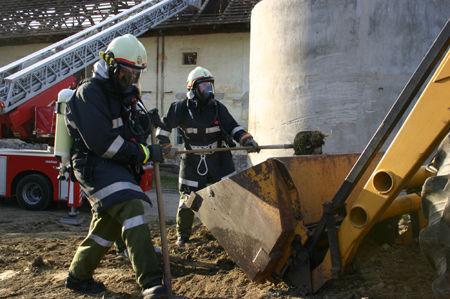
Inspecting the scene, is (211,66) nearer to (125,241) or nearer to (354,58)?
(354,58)

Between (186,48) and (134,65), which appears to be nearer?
(134,65)

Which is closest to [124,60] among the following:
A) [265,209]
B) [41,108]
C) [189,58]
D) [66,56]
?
[265,209]

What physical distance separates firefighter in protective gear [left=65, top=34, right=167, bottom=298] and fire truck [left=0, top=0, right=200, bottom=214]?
0.89 meters

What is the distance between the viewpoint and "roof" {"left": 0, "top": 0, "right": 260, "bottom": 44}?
49.0 feet

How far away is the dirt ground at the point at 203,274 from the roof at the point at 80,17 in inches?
454

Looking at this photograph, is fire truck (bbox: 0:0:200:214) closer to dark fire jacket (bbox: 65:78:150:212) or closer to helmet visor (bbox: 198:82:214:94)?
dark fire jacket (bbox: 65:78:150:212)

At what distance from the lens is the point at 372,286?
2793 mm

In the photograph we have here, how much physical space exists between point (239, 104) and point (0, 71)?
753 cm

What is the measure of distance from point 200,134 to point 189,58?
36.5ft

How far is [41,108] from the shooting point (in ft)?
30.5

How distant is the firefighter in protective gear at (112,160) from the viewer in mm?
2902

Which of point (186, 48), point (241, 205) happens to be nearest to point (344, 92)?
point (241, 205)

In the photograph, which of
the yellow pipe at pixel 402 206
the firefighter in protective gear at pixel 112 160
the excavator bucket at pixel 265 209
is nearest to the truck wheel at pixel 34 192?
the firefighter in protective gear at pixel 112 160

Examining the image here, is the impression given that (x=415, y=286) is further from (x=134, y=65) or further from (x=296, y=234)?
A: (x=134, y=65)
